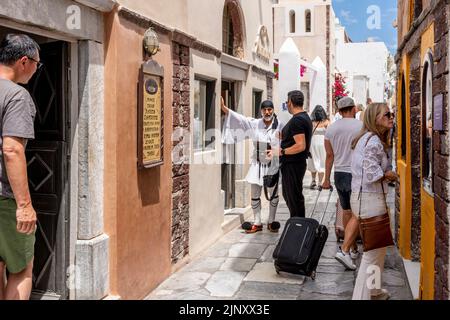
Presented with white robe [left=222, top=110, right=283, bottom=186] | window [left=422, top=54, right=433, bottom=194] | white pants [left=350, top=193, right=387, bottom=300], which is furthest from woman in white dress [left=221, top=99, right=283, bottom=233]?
white pants [left=350, top=193, right=387, bottom=300]

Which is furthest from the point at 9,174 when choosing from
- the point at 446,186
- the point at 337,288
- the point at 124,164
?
the point at 337,288

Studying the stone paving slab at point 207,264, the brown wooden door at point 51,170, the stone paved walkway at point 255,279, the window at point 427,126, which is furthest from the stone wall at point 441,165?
the stone paving slab at point 207,264

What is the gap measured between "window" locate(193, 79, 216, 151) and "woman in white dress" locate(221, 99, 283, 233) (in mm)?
368

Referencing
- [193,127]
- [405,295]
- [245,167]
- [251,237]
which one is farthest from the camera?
[245,167]

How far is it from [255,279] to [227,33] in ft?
13.8

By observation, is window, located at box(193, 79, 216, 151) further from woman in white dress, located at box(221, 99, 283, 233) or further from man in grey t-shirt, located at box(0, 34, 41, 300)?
man in grey t-shirt, located at box(0, 34, 41, 300)

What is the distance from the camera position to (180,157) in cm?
593

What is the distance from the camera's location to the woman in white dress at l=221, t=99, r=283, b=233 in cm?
765

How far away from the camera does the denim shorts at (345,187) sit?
6027mm

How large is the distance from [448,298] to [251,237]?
14.1 feet

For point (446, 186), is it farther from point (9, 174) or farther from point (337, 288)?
point (9, 174)

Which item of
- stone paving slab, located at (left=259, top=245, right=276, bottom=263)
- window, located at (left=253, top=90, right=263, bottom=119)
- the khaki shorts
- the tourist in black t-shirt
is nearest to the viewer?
the khaki shorts

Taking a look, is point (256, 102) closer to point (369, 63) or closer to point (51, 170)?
point (51, 170)

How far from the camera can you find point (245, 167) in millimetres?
8961
